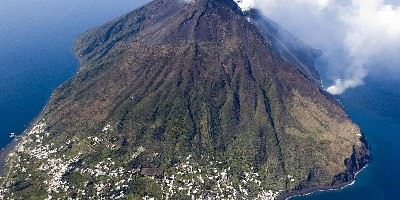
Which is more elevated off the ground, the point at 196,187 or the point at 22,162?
the point at 22,162

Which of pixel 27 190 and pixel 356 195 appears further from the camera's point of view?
pixel 356 195

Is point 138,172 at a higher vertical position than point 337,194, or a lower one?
higher

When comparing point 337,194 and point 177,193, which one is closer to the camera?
point 177,193

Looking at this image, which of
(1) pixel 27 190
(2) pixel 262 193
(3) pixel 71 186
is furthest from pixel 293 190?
(1) pixel 27 190

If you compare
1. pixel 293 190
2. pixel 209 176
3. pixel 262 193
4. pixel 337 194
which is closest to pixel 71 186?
pixel 209 176

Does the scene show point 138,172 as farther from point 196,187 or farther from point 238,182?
point 238,182

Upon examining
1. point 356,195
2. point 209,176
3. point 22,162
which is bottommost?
point 356,195

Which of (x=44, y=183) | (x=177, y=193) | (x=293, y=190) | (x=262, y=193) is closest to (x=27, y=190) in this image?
(x=44, y=183)

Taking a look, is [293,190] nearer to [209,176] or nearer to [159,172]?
[209,176]
